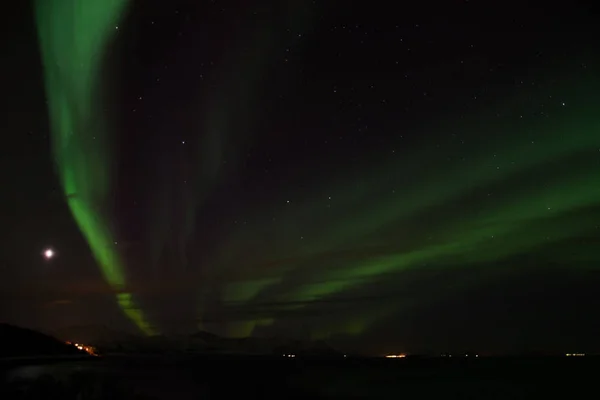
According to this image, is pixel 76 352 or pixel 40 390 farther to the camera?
pixel 76 352

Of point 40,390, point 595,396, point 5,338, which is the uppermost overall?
point 5,338

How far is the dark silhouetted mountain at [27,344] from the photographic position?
14350 cm

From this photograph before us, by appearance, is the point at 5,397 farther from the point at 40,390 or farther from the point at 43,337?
the point at 43,337

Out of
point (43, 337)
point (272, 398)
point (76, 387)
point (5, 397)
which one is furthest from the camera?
point (43, 337)

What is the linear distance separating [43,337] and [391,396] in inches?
5433

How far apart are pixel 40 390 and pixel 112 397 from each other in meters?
3.87

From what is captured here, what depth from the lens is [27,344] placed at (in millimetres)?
150750

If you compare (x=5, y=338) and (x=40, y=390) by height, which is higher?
(x=5, y=338)

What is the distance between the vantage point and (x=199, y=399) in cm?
4412

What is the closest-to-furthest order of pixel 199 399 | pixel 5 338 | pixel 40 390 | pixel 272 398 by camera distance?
pixel 40 390 < pixel 199 399 < pixel 272 398 < pixel 5 338

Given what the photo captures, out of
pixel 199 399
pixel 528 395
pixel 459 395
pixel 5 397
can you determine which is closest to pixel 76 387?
pixel 5 397

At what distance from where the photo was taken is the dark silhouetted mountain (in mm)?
143500

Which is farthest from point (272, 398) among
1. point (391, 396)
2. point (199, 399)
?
point (391, 396)

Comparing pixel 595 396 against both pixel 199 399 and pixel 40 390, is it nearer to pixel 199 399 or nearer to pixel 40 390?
pixel 199 399
